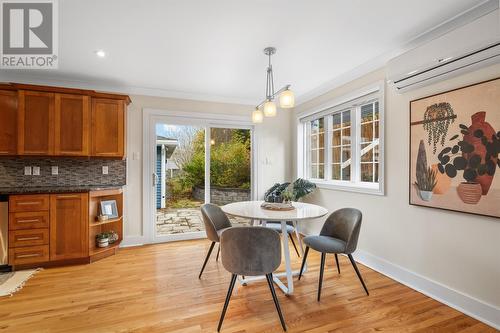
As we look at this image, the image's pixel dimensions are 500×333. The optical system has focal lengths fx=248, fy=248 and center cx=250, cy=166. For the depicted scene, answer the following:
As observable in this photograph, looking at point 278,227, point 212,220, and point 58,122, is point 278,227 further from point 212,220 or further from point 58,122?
point 58,122

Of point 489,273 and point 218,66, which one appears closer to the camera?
point 489,273

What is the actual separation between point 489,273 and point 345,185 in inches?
67.9

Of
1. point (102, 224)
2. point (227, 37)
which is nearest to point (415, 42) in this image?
point (227, 37)

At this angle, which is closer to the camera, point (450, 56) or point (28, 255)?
point (450, 56)

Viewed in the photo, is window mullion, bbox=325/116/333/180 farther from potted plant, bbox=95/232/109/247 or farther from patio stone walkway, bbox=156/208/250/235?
potted plant, bbox=95/232/109/247

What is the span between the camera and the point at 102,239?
3.47 m

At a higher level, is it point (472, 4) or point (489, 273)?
point (472, 4)

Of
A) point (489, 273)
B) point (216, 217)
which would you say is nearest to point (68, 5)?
point (216, 217)

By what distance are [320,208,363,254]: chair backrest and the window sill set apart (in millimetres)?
634

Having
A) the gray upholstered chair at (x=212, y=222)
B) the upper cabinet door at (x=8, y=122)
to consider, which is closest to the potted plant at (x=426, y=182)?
the gray upholstered chair at (x=212, y=222)

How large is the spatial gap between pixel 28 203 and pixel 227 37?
2.99 m

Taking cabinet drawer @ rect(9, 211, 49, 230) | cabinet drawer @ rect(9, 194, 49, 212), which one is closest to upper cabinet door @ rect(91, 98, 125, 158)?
cabinet drawer @ rect(9, 194, 49, 212)

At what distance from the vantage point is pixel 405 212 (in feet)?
8.68

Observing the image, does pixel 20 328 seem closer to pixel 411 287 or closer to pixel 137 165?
pixel 137 165
